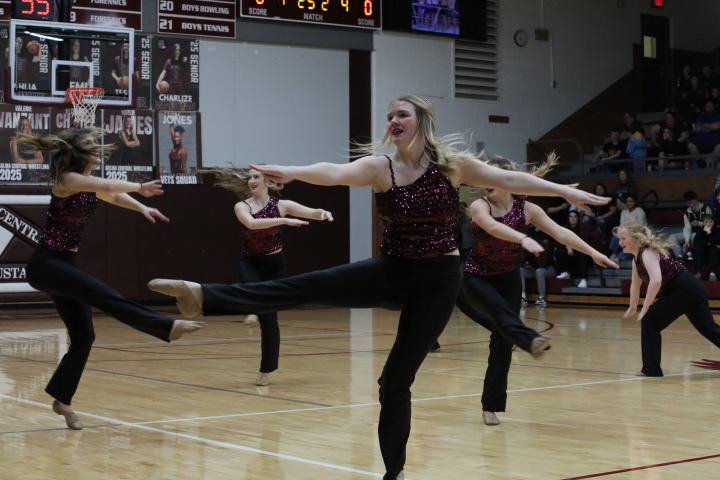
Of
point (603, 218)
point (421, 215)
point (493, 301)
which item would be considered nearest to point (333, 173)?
point (421, 215)

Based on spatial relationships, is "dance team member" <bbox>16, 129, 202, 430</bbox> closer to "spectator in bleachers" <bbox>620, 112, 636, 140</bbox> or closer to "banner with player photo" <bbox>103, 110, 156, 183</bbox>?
"banner with player photo" <bbox>103, 110, 156, 183</bbox>

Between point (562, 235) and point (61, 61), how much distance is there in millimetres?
9363

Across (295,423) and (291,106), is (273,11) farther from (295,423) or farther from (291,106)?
(295,423)

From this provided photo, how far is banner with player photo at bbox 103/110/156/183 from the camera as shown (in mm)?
16438

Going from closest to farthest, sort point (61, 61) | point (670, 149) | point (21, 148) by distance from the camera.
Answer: point (61, 61) → point (21, 148) → point (670, 149)

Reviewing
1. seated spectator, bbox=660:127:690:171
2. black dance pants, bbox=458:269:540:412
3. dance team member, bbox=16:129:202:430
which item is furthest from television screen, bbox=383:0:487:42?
dance team member, bbox=16:129:202:430

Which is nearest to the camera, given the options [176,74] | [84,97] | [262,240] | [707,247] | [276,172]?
[276,172]

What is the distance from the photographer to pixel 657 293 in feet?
28.0

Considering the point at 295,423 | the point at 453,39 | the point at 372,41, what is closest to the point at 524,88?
the point at 453,39

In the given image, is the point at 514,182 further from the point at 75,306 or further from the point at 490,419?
the point at 75,306

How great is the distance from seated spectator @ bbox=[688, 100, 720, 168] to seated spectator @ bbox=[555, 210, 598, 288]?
2581mm

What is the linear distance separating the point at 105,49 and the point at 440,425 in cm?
919

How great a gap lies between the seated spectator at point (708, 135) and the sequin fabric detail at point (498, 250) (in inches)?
483

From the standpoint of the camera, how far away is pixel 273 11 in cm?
1717
